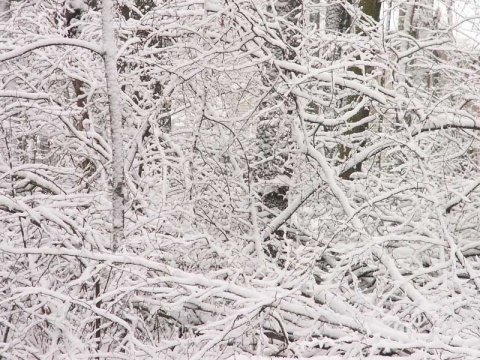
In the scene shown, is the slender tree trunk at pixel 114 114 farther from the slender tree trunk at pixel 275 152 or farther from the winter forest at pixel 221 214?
the slender tree trunk at pixel 275 152

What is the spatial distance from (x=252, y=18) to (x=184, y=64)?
2.41 ft

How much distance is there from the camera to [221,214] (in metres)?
5.65

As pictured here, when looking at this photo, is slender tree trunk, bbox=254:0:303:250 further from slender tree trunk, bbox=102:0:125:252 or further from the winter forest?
slender tree trunk, bbox=102:0:125:252

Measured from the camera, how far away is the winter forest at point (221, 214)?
3559 mm

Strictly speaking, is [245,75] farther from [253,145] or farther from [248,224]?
[248,224]

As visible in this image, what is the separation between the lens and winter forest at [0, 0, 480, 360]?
140 inches

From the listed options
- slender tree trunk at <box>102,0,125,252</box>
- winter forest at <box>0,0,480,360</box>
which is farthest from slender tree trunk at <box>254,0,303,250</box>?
slender tree trunk at <box>102,0,125,252</box>

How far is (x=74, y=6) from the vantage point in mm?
5855

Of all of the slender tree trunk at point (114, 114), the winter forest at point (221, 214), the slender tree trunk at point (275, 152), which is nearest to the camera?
the winter forest at point (221, 214)

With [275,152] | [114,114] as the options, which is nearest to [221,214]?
[275,152]

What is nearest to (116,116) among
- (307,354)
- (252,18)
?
(252,18)

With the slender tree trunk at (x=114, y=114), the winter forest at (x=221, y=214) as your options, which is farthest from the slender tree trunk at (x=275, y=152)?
the slender tree trunk at (x=114, y=114)

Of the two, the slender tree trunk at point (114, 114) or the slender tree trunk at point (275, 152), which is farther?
the slender tree trunk at point (275, 152)

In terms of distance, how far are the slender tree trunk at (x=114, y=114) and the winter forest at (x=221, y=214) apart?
0.01 meters
